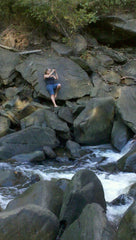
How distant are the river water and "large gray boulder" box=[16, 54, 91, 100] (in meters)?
2.58

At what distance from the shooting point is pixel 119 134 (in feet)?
23.2

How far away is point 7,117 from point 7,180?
3091 millimetres

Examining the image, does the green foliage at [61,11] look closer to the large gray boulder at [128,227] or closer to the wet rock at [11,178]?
the wet rock at [11,178]

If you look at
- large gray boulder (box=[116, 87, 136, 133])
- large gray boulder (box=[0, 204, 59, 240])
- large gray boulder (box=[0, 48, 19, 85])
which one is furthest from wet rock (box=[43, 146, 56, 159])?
large gray boulder (box=[0, 48, 19, 85])

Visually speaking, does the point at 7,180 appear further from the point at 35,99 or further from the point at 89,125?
the point at 35,99

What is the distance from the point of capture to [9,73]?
991cm

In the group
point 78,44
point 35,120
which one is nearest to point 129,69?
point 78,44

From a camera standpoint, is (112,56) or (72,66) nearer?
(72,66)

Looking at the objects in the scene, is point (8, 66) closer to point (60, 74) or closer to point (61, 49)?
point (60, 74)

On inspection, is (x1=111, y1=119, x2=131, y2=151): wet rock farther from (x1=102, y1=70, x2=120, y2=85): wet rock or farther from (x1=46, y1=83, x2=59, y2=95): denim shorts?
(x1=102, y1=70, x2=120, y2=85): wet rock

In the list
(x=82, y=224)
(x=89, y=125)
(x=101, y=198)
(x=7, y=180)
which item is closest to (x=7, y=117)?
(x=89, y=125)

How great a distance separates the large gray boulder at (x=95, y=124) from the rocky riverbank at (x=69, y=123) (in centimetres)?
3

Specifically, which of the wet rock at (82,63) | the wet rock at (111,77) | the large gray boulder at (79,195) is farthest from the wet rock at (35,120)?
the large gray boulder at (79,195)

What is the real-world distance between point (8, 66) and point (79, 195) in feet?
24.2
